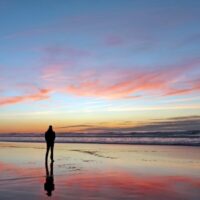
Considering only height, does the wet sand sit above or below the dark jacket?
below

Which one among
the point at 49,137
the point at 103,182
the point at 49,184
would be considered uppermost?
the point at 49,137

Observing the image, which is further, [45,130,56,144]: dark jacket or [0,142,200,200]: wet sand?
[45,130,56,144]: dark jacket

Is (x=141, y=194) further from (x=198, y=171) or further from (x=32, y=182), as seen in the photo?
(x=198, y=171)

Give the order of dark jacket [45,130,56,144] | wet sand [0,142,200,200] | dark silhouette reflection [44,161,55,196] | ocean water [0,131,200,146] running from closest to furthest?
wet sand [0,142,200,200] < dark silhouette reflection [44,161,55,196] < dark jacket [45,130,56,144] < ocean water [0,131,200,146]

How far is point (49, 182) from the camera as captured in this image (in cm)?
1454

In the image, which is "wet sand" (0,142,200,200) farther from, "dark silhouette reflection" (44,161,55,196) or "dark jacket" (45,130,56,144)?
"dark jacket" (45,130,56,144)

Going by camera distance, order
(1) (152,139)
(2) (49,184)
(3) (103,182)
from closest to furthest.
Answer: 1. (2) (49,184)
2. (3) (103,182)
3. (1) (152,139)

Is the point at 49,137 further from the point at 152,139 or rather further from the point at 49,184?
the point at 152,139

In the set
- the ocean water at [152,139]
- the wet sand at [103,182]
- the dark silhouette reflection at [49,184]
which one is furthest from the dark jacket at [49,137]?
the ocean water at [152,139]

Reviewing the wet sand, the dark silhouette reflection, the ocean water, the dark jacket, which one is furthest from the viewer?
the ocean water

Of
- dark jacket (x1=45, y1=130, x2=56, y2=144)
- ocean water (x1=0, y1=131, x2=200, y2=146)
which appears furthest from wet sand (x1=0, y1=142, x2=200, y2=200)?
ocean water (x1=0, y1=131, x2=200, y2=146)

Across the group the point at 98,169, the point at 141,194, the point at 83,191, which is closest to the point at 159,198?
the point at 141,194

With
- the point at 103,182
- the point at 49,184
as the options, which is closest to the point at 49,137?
the point at 103,182

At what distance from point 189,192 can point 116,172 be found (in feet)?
18.9
